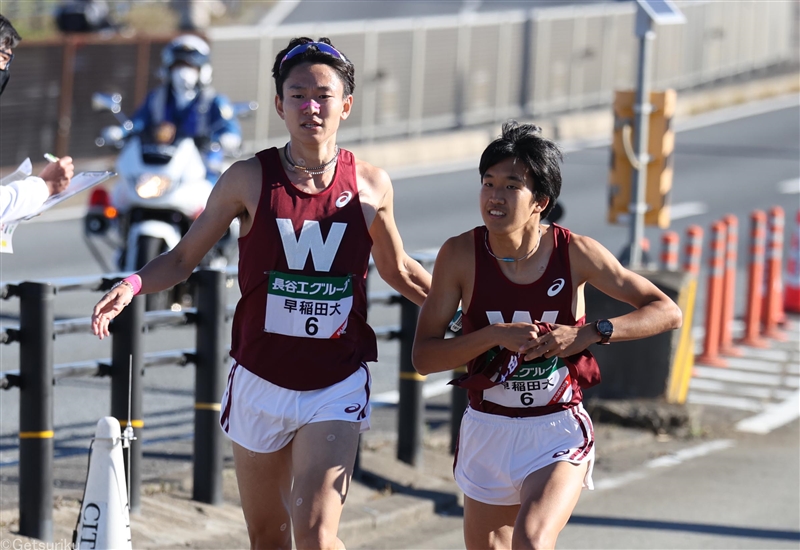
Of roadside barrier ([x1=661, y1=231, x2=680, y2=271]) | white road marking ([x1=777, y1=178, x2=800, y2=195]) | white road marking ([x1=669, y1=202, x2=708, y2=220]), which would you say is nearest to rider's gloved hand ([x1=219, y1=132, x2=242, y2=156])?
roadside barrier ([x1=661, y1=231, x2=680, y2=271])

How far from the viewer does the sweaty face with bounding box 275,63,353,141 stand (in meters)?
4.48

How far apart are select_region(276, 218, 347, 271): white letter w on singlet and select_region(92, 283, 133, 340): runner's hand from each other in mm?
567

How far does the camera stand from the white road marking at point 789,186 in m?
23.2

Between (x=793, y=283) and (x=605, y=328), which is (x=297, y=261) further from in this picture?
(x=793, y=283)

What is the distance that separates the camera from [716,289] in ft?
39.8

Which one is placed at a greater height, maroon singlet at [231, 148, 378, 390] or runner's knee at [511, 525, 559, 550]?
maroon singlet at [231, 148, 378, 390]

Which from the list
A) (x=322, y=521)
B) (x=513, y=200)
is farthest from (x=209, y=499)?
(x=513, y=200)

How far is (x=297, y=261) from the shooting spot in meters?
4.45

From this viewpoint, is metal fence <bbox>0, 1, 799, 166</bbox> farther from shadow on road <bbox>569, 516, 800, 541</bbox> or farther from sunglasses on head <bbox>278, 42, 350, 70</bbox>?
sunglasses on head <bbox>278, 42, 350, 70</bbox>

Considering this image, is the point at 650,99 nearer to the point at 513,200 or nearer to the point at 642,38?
the point at 642,38

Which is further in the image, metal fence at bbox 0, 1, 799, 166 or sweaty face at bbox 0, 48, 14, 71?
metal fence at bbox 0, 1, 799, 166

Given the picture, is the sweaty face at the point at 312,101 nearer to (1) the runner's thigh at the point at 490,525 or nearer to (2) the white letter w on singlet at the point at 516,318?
(2) the white letter w on singlet at the point at 516,318

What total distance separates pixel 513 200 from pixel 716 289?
26.6ft

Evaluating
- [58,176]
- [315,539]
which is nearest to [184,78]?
[58,176]
